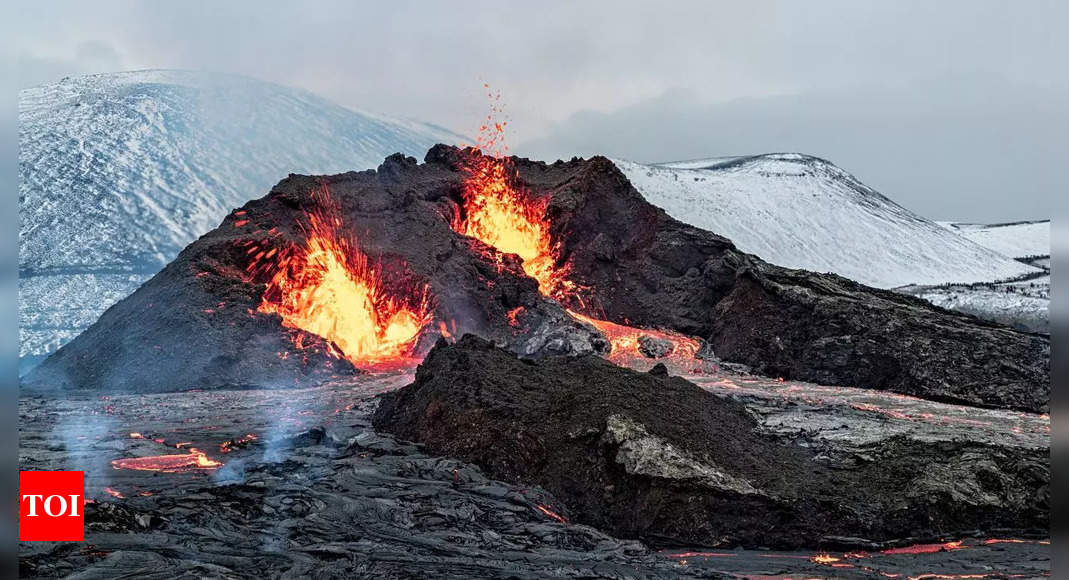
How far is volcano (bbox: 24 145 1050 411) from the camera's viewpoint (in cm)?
1864

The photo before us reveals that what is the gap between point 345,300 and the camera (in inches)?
883

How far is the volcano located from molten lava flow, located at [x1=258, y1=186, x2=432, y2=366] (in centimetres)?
5

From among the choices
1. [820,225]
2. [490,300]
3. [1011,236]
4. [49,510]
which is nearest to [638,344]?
[490,300]

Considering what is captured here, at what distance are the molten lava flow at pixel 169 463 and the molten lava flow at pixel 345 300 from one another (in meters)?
10.3

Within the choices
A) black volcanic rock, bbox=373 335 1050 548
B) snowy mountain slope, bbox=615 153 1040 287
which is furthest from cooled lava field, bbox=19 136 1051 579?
snowy mountain slope, bbox=615 153 1040 287

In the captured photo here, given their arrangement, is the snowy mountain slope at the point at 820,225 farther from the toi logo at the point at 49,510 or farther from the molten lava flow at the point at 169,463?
the toi logo at the point at 49,510

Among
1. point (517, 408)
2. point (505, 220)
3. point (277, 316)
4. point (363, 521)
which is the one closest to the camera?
point (363, 521)

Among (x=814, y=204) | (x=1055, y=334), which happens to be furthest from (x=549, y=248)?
(x=814, y=204)

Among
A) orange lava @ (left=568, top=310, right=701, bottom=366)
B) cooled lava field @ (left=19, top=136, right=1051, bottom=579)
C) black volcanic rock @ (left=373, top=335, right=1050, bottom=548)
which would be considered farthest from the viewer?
orange lava @ (left=568, top=310, right=701, bottom=366)

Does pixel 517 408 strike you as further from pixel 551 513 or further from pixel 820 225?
pixel 820 225

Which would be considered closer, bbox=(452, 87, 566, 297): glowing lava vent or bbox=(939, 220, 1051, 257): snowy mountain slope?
bbox=(452, 87, 566, 297): glowing lava vent

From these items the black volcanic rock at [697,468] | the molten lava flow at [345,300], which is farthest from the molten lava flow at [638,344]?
the black volcanic rock at [697,468]

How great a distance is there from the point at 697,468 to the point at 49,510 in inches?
254

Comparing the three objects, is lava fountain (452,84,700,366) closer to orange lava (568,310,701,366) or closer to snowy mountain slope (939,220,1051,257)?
orange lava (568,310,701,366)
